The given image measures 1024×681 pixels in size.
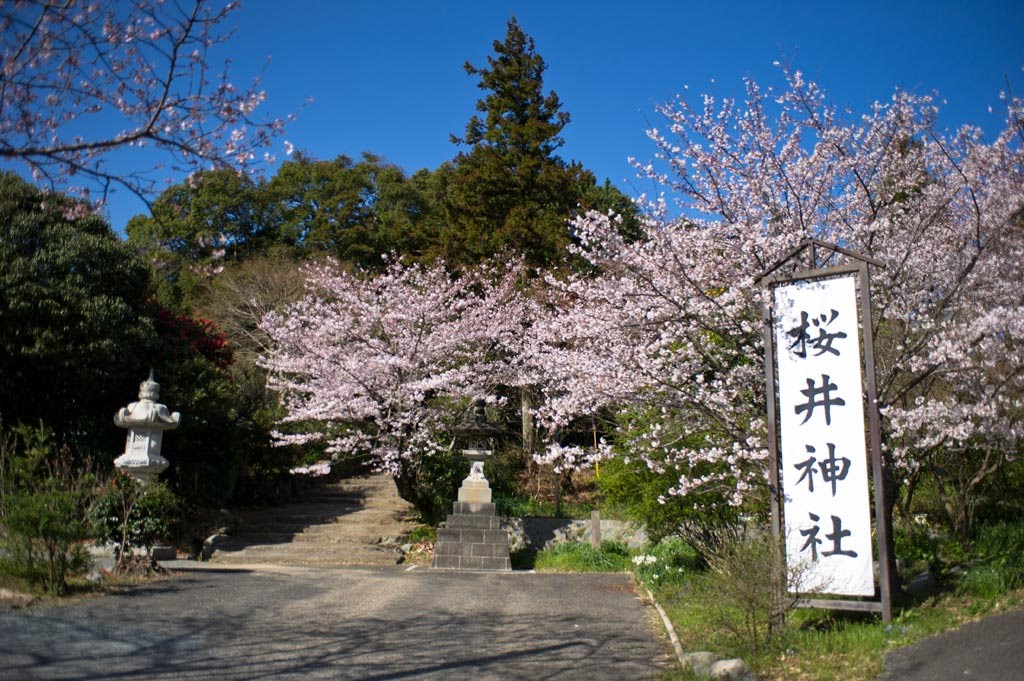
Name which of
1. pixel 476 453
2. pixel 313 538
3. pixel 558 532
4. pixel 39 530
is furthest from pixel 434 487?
pixel 39 530

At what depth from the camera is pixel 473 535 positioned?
38.7ft

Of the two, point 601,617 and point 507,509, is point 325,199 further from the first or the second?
point 601,617

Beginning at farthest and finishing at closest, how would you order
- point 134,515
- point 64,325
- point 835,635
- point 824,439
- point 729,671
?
point 64,325
point 134,515
point 824,439
point 835,635
point 729,671

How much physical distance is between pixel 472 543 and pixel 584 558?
6.11 feet

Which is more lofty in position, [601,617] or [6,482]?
[6,482]

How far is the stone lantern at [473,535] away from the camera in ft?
38.2

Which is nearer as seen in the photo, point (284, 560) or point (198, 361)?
point (284, 560)

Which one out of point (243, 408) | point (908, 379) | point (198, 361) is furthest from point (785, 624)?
point (243, 408)

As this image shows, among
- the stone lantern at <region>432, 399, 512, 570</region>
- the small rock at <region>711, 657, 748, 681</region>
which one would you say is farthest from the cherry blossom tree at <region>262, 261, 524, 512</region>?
the small rock at <region>711, 657, 748, 681</region>

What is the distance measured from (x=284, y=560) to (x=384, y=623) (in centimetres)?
649

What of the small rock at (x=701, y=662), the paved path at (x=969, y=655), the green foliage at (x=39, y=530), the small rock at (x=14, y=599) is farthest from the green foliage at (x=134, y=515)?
the paved path at (x=969, y=655)

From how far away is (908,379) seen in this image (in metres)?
7.00

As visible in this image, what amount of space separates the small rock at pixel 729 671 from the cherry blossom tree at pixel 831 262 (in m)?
1.83

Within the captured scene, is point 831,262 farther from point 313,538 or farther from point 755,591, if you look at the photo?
point 313,538
